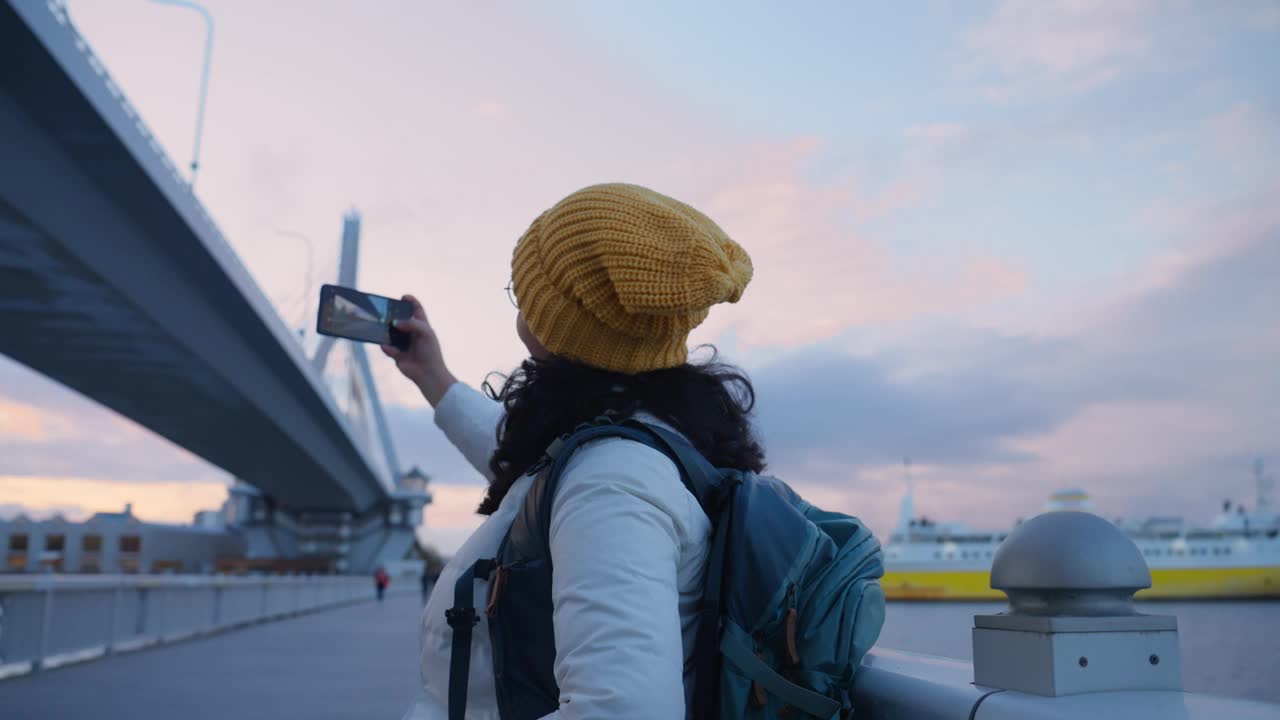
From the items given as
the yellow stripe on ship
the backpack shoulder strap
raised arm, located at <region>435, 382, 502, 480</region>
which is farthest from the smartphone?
the yellow stripe on ship

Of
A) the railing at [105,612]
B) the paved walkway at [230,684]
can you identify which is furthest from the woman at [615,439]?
the railing at [105,612]

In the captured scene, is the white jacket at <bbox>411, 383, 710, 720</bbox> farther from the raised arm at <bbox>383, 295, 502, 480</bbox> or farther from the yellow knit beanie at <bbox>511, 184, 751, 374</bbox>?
the raised arm at <bbox>383, 295, 502, 480</bbox>

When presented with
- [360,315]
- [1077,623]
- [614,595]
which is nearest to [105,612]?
[360,315]

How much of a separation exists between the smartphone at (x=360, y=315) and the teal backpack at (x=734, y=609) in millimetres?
966

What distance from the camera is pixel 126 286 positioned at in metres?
14.4

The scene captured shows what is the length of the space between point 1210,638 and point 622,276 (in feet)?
134

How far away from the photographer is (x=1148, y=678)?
124cm

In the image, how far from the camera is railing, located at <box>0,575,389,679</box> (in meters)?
7.17

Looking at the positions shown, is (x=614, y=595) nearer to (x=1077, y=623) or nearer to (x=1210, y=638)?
(x=1077, y=623)

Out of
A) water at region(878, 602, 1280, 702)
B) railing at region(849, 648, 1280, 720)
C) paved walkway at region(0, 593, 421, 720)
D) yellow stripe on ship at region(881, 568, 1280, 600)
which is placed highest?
railing at region(849, 648, 1280, 720)

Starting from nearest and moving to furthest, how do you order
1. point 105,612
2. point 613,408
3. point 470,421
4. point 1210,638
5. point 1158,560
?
point 613,408 < point 470,421 < point 105,612 < point 1210,638 < point 1158,560

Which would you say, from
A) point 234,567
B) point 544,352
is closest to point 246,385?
point 544,352

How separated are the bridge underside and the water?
9.03 meters

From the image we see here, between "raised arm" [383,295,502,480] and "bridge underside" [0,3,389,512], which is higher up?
"bridge underside" [0,3,389,512]
